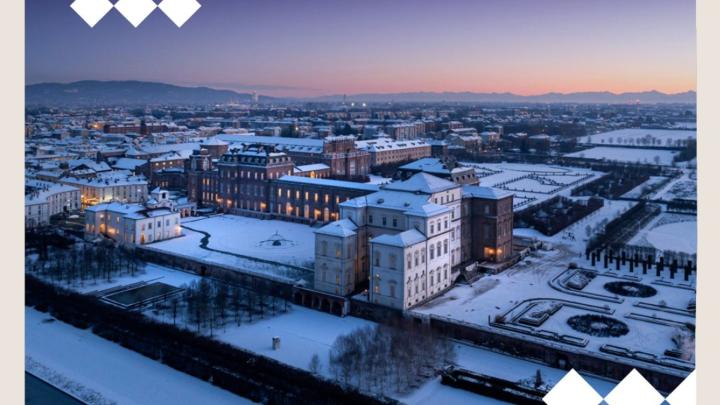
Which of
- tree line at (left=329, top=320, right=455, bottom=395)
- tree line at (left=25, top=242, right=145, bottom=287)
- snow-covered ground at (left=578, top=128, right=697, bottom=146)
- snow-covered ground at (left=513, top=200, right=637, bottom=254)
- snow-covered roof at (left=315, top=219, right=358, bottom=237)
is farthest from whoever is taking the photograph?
snow-covered ground at (left=578, top=128, right=697, bottom=146)

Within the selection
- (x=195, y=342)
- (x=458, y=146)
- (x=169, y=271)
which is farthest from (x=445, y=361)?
(x=458, y=146)

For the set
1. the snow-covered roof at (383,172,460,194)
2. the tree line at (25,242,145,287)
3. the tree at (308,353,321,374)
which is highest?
the snow-covered roof at (383,172,460,194)

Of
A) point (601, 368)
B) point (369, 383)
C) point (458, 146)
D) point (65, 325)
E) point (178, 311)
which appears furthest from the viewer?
point (458, 146)

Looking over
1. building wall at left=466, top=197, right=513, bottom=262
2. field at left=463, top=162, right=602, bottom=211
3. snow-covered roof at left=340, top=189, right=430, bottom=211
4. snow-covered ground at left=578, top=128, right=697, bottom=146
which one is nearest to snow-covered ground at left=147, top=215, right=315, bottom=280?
snow-covered roof at left=340, top=189, right=430, bottom=211

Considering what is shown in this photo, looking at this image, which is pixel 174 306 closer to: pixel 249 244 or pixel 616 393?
pixel 249 244

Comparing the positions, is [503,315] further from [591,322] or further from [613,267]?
[613,267]

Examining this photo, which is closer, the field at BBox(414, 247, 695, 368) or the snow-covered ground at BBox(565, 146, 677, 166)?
the field at BBox(414, 247, 695, 368)

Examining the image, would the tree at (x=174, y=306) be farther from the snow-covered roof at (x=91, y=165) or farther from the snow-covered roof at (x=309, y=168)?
the snow-covered roof at (x=91, y=165)

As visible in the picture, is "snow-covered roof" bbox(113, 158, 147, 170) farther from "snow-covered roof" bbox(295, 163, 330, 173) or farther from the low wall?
the low wall

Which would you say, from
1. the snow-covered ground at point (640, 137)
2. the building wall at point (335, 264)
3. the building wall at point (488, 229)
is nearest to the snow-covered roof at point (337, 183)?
the building wall at point (488, 229)
